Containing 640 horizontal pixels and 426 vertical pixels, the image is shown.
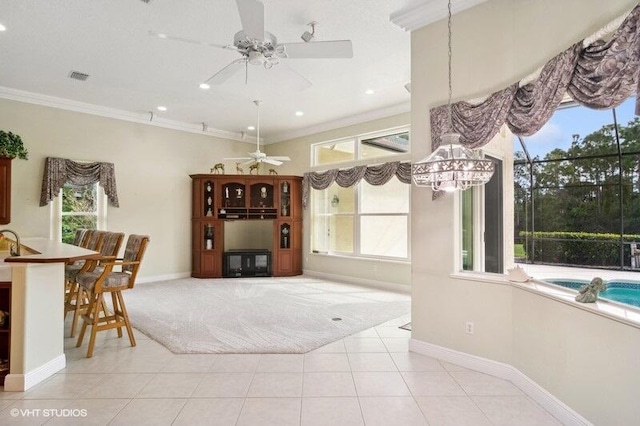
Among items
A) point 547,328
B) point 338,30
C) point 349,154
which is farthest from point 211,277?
point 547,328

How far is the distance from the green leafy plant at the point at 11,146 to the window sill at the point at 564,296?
6.03 meters

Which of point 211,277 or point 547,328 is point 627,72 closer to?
point 547,328

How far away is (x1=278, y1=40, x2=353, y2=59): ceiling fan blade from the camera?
265 cm

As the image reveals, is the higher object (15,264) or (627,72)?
(627,72)

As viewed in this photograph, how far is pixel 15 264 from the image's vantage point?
2.64m

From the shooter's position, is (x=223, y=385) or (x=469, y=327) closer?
(x=223, y=385)

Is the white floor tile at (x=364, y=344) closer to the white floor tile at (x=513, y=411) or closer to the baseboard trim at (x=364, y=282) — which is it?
the white floor tile at (x=513, y=411)

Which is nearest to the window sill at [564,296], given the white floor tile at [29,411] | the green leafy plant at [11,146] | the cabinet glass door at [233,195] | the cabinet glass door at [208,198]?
the white floor tile at [29,411]

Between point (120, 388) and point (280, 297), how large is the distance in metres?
3.01

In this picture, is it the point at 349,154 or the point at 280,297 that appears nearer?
the point at 280,297

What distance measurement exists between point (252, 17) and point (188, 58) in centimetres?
222

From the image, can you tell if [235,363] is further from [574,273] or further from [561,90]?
[561,90]

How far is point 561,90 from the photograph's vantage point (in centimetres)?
221

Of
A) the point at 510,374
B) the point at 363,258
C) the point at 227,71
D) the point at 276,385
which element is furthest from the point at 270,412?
the point at 363,258
